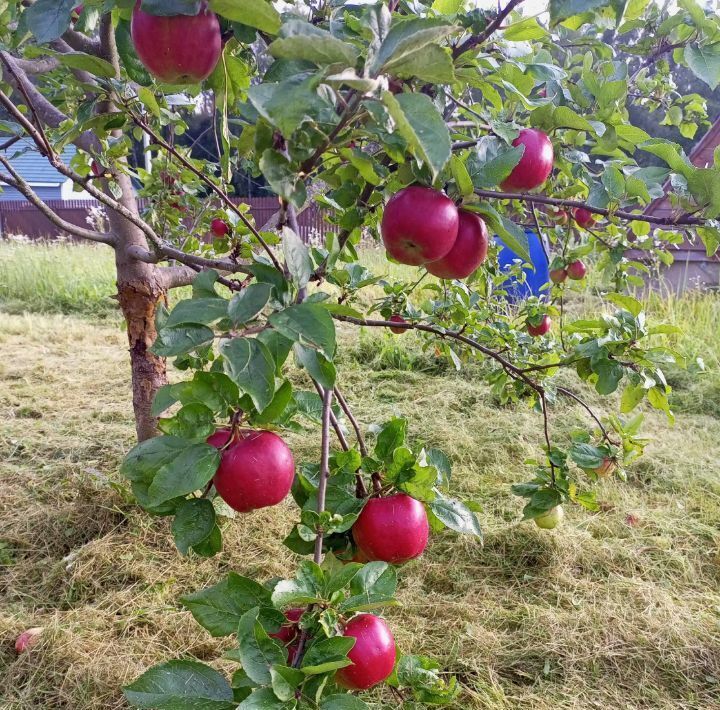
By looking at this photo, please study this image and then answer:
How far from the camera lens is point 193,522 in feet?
2.13

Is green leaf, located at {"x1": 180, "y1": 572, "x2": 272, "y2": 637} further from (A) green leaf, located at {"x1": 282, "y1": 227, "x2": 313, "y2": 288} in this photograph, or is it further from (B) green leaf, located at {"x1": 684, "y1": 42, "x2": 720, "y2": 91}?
(B) green leaf, located at {"x1": 684, "y1": 42, "x2": 720, "y2": 91}

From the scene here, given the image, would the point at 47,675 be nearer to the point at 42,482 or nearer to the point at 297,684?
the point at 42,482

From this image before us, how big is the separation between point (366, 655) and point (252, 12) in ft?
1.90

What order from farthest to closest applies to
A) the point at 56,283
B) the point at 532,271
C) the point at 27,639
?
the point at 56,283 → the point at 532,271 → the point at 27,639

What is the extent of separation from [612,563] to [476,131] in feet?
4.50

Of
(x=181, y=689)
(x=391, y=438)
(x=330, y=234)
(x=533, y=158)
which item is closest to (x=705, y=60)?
(x=533, y=158)

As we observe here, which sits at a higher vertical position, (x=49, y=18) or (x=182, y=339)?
(x=49, y=18)

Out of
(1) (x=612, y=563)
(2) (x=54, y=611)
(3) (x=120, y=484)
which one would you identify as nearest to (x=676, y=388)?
(1) (x=612, y=563)

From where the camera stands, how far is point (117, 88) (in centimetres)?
86

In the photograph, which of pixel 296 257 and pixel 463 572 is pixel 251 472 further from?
pixel 463 572

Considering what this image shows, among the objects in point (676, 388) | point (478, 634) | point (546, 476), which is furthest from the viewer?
point (676, 388)

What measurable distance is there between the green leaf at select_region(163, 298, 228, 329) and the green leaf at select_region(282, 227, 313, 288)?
7cm

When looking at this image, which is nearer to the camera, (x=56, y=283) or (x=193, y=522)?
(x=193, y=522)

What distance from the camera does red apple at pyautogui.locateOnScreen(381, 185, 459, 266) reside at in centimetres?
64
